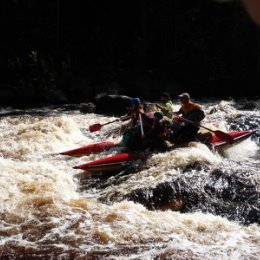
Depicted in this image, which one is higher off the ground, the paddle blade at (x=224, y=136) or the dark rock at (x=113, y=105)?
the paddle blade at (x=224, y=136)

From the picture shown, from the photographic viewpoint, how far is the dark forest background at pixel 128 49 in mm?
15000

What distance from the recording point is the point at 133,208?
484 centimetres

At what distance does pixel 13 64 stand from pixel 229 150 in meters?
9.64

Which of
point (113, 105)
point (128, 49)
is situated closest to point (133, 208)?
point (113, 105)

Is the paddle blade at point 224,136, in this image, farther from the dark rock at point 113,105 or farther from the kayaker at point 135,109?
the dark rock at point 113,105

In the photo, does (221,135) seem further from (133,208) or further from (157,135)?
(133,208)

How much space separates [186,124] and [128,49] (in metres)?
11.3

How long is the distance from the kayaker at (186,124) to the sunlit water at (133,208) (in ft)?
1.25

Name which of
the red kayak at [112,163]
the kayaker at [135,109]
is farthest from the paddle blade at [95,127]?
the red kayak at [112,163]

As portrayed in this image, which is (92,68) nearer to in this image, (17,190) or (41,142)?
(41,142)

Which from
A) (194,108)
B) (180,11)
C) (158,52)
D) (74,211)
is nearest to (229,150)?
(194,108)

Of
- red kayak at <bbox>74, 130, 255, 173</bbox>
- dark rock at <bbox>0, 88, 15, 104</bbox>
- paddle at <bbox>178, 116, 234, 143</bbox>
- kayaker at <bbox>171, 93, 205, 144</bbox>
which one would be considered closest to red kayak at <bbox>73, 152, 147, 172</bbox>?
red kayak at <bbox>74, 130, 255, 173</bbox>

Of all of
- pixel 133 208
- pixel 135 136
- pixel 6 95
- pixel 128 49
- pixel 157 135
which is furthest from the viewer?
pixel 128 49

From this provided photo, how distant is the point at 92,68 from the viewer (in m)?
16.8
